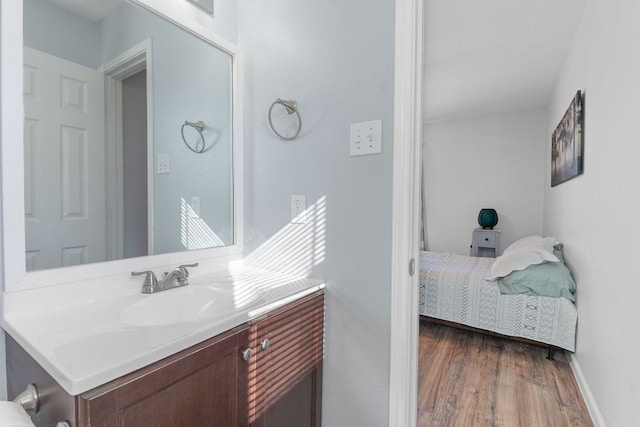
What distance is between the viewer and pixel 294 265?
134 cm

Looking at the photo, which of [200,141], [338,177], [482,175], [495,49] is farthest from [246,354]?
[482,175]

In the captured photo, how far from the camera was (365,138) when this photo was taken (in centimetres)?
116

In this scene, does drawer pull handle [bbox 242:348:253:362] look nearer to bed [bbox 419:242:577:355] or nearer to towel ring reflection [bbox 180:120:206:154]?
towel ring reflection [bbox 180:120:206:154]

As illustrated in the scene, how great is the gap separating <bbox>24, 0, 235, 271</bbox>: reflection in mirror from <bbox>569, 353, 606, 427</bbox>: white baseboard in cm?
202

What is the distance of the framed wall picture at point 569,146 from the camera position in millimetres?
2209

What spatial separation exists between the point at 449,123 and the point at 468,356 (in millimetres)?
3604

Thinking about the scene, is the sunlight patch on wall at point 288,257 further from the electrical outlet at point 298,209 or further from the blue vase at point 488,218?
the blue vase at point 488,218

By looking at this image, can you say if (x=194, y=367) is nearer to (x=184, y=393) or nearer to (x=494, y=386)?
(x=184, y=393)

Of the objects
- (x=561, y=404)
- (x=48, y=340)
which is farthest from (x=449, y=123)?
(x=48, y=340)

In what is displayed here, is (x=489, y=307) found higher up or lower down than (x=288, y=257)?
lower down

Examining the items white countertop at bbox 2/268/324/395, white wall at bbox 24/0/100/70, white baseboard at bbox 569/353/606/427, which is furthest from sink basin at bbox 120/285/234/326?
white baseboard at bbox 569/353/606/427

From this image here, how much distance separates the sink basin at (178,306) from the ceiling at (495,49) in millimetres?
2167

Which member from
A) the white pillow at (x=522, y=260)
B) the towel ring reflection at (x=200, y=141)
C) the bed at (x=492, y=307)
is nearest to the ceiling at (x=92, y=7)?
the towel ring reflection at (x=200, y=141)

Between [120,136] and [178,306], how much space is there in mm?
635
